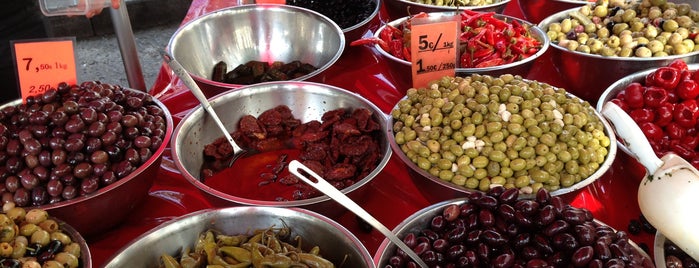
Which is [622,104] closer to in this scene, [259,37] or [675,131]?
[675,131]

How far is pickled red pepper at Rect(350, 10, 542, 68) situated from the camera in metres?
2.11

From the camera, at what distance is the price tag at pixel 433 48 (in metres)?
1.87

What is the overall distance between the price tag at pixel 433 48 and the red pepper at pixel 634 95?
0.57 m

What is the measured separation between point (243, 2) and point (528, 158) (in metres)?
1.72

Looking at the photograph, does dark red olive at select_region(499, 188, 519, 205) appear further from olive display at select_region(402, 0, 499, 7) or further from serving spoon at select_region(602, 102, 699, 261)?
olive display at select_region(402, 0, 499, 7)

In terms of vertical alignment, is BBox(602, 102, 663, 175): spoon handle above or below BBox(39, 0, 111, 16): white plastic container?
below

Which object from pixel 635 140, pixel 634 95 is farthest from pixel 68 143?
pixel 634 95

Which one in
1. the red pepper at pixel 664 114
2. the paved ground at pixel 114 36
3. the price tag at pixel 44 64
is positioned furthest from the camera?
the paved ground at pixel 114 36

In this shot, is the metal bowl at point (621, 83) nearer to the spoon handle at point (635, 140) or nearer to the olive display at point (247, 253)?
the spoon handle at point (635, 140)

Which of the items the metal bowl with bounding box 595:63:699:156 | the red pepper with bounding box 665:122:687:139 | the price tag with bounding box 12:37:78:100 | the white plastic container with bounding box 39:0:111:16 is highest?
the white plastic container with bounding box 39:0:111:16

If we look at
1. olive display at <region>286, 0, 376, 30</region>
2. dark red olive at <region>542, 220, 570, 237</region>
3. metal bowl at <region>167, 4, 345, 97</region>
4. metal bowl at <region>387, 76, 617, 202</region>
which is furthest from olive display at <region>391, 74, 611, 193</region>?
olive display at <region>286, 0, 376, 30</region>

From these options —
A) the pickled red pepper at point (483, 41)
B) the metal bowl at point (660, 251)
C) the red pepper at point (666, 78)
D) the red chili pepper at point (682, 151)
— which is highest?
the pickled red pepper at point (483, 41)

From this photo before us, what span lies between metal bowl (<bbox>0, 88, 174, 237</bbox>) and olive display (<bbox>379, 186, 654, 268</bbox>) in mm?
679

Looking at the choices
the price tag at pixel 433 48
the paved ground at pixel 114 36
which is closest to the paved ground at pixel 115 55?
the paved ground at pixel 114 36
